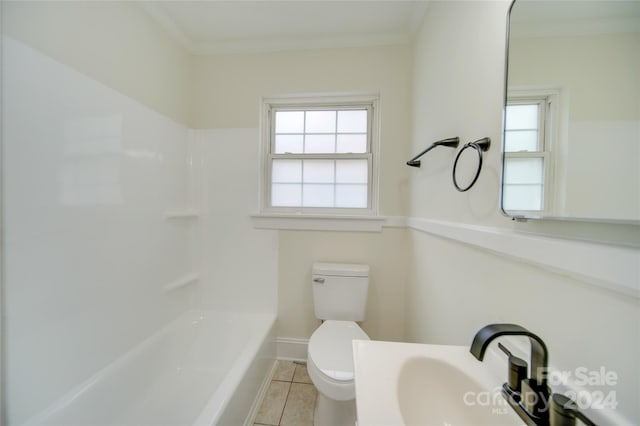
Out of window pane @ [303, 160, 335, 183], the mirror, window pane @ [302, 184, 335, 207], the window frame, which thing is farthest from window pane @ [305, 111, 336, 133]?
the window frame

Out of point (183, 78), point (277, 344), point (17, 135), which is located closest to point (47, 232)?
point (17, 135)

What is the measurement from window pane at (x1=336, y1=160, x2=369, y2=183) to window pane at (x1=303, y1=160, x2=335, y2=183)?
56 millimetres

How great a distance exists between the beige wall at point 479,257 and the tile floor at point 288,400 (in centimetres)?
78

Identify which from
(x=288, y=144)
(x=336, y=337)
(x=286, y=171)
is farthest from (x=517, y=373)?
(x=288, y=144)

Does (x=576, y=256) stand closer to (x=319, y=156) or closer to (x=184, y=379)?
(x=319, y=156)

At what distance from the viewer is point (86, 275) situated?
1.04 metres

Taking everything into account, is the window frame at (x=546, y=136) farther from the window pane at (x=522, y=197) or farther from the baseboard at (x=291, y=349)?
the baseboard at (x=291, y=349)

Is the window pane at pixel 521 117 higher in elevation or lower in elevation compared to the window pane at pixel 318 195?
higher

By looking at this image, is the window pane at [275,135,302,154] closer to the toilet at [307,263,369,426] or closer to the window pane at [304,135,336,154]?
the window pane at [304,135,336,154]

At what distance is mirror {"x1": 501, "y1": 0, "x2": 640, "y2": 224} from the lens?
15.1 inches

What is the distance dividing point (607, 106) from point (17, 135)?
1674mm

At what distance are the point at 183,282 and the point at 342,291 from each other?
1161 mm

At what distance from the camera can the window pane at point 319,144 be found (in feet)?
5.94

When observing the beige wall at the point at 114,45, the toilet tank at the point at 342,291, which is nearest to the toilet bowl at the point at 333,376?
the toilet tank at the point at 342,291
